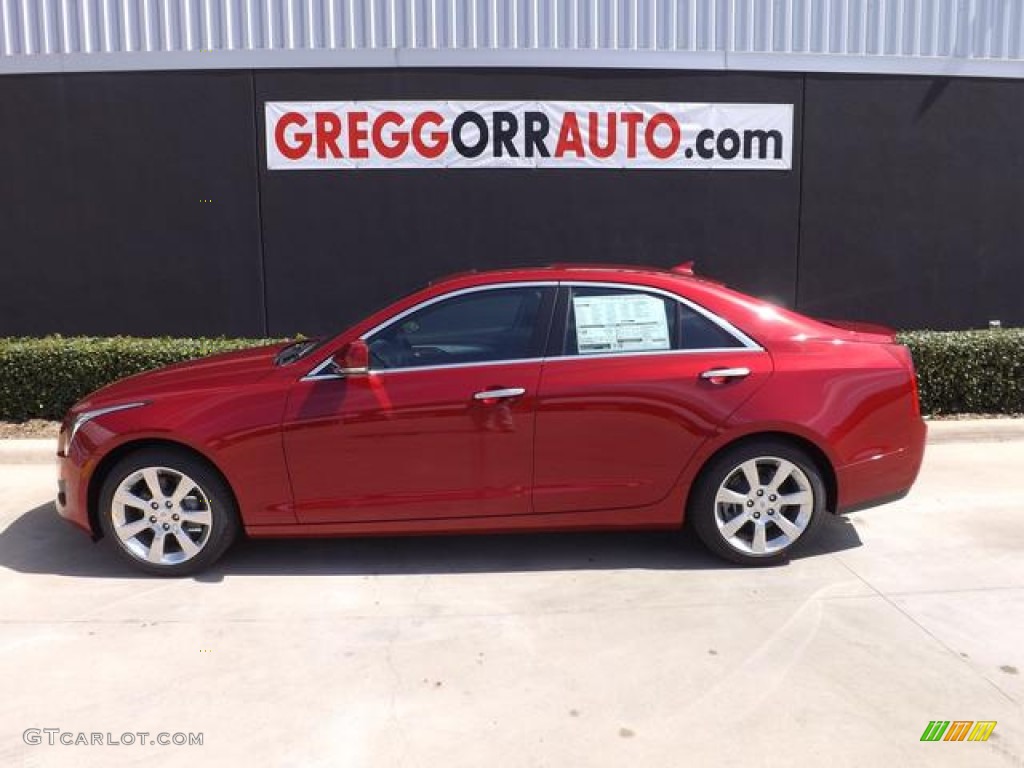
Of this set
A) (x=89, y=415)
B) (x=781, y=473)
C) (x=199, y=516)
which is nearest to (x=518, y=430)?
(x=781, y=473)

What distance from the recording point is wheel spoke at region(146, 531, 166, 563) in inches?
172

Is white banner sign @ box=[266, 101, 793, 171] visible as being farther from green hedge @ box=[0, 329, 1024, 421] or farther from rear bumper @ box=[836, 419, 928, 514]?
rear bumper @ box=[836, 419, 928, 514]

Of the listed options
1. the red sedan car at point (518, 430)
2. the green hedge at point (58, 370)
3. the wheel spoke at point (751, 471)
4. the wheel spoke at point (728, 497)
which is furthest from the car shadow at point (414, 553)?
the green hedge at point (58, 370)

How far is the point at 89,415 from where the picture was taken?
4.40 meters

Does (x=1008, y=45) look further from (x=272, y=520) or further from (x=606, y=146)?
(x=272, y=520)

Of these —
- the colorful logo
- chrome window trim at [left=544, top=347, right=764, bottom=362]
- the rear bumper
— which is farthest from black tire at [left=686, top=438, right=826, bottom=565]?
the colorful logo

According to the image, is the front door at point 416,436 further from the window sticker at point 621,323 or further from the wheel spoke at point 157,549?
the wheel spoke at point 157,549

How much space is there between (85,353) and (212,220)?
6.10 feet

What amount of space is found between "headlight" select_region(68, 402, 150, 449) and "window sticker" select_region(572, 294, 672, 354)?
2239 millimetres

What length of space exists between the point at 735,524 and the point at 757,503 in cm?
16

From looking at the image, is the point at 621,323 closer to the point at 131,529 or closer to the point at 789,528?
the point at 789,528

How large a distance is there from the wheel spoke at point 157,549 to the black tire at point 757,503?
2687 millimetres

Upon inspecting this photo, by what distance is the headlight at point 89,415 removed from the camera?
171 inches

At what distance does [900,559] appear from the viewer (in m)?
4.65
